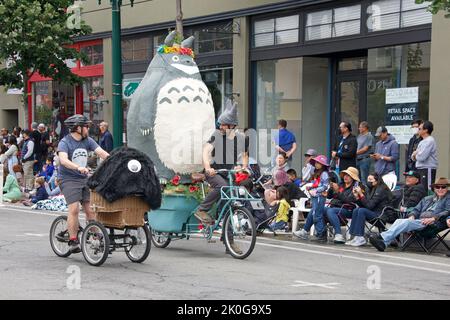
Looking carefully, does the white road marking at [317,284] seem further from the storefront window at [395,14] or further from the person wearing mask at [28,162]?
the person wearing mask at [28,162]

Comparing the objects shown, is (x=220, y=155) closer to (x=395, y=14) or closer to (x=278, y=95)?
(x=395, y=14)

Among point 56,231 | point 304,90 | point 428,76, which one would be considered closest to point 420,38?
point 428,76

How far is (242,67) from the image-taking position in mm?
22156

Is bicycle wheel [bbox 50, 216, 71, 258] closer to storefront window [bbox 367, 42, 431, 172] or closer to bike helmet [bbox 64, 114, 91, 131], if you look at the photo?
bike helmet [bbox 64, 114, 91, 131]

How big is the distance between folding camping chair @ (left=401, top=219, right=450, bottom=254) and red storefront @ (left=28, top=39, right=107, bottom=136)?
16.6m

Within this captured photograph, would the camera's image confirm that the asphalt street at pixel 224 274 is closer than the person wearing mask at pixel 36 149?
Yes

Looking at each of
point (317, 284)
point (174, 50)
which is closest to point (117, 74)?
point (174, 50)

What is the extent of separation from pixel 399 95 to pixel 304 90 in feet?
11.3

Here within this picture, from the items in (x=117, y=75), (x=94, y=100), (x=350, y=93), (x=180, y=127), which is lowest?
(x=180, y=127)

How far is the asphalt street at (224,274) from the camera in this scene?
28.0 feet

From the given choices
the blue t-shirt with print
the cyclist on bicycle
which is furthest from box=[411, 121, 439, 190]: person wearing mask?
the blue t-shirt with print

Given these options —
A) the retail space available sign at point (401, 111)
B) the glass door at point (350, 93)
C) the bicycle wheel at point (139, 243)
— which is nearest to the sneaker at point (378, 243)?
the bicycle wheel at point (139, 243)

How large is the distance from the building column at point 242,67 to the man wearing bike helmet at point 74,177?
11.6m

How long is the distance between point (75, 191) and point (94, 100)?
17.9 metres
